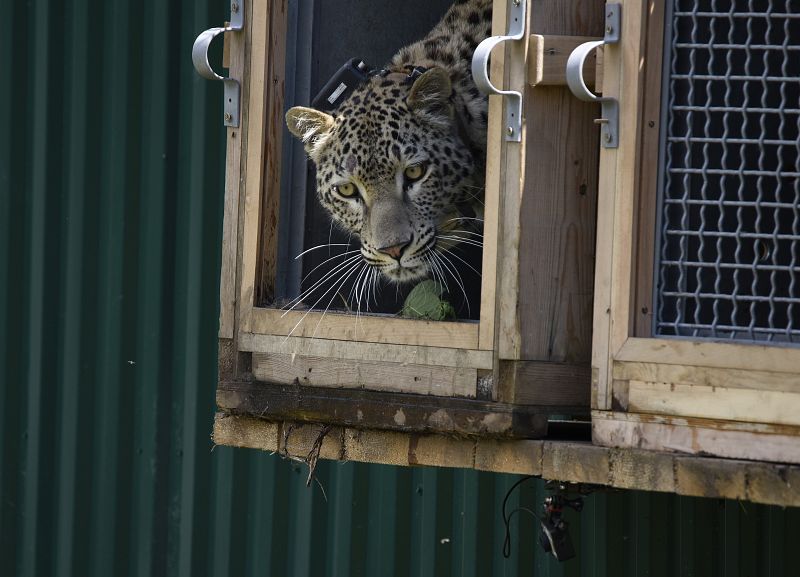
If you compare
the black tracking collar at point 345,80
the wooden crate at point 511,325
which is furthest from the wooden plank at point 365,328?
the black tracking collar at point 345,80

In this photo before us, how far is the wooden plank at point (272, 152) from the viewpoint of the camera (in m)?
3.27

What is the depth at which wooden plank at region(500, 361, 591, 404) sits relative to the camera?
9.36 ft

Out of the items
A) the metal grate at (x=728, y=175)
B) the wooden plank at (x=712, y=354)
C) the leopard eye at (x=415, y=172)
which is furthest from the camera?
Result: the leopard eye at (x=415, y=172)

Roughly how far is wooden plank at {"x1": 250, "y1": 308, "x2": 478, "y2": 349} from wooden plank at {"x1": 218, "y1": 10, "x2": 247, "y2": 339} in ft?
0.30

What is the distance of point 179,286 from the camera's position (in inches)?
203

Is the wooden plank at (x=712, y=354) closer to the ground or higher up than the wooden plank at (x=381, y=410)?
higher up

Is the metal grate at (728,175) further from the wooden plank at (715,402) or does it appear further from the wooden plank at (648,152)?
the wooden plank at (715,402)

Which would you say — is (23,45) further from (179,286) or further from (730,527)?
(730,527)

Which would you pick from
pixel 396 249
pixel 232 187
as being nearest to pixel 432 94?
pixel 396 249

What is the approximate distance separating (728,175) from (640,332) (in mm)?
408

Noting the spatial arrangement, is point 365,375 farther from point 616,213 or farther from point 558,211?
point 616,213

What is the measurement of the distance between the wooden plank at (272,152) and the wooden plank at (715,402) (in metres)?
1.09

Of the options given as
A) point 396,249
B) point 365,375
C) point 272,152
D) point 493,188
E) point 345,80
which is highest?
point 345,80

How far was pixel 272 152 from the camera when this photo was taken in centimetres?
332
